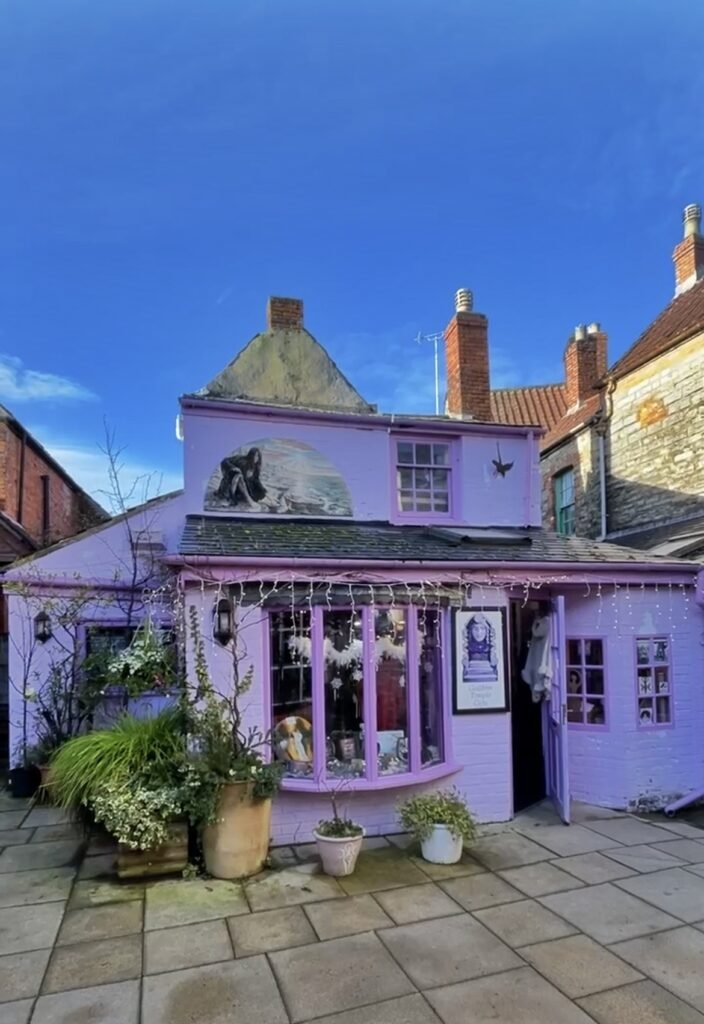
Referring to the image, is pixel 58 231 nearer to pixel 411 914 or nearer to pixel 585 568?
pixel 585 568

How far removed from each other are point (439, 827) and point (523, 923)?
124 centimetres

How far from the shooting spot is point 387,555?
22.3 ft

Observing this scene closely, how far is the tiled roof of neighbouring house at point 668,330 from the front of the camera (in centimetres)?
1139

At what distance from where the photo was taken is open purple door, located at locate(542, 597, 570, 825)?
6.74 meters

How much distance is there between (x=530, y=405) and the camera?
1955 centimetres

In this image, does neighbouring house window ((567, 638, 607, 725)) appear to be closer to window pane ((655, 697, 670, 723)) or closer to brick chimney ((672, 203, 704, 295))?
window pane ((655, 697, 670, 723))

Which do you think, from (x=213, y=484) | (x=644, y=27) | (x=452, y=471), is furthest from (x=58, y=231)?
(x=644, y=27)

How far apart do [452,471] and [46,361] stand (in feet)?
36.2

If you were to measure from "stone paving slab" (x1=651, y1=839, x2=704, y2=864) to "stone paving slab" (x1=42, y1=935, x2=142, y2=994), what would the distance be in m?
4.89

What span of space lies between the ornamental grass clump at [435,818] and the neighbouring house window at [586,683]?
2527 mm

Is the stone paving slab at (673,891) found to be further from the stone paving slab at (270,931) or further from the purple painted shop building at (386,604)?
the stone paving slab at (270,931)

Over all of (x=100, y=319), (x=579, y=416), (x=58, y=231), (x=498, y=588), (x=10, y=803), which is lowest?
(x=10, y=803)

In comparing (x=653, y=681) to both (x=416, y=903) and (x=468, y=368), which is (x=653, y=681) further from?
(x=468, y=368)

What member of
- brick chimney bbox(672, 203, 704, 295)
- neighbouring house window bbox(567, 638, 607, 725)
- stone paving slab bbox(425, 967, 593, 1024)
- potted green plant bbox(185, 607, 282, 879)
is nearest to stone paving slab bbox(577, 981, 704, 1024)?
stone paving slab bbox(425, 967, 593, 1024)
